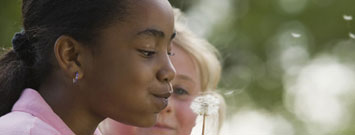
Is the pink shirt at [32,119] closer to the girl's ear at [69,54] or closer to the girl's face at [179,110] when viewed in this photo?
the girl's ear at [69,54]

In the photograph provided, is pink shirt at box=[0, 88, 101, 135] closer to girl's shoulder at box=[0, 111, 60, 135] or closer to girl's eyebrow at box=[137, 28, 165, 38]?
girl's shoulder at box=[0, 111, 60, 135]

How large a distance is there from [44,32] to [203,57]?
122 centimetres

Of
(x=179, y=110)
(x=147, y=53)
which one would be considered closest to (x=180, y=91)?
(x=179, y=110)

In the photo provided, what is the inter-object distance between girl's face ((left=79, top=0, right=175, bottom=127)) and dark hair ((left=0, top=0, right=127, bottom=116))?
42mm

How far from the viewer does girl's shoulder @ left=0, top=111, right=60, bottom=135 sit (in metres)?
1.62

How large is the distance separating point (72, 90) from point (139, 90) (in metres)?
0.18

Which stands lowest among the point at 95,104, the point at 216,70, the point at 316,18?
the point at 95,104

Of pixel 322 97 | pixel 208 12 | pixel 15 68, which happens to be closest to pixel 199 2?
pixel 208 12

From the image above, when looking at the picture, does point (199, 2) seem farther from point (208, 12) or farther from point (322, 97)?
point (322, 97)

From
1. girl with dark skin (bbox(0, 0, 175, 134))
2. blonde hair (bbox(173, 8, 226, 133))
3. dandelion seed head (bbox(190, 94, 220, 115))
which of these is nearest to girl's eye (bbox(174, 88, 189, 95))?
blonde hair (bbox(173, 8, 226, 133))

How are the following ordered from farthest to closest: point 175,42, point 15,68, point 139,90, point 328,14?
1. point 328,14
2. point 175,42
3. point 15,68
4. point 139,90

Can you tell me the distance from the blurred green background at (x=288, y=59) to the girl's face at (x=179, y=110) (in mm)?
3919

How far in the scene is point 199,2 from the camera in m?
7.61

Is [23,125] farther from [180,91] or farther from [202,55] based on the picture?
[202,55]
